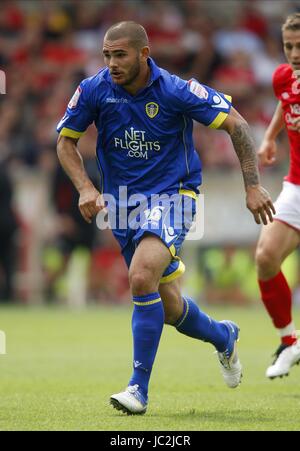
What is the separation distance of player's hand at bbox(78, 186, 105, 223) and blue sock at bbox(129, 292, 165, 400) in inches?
22.4

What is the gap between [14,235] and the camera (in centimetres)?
1723

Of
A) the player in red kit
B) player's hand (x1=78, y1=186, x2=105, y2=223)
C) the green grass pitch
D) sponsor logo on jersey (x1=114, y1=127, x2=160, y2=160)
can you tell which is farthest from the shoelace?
the player in red kit

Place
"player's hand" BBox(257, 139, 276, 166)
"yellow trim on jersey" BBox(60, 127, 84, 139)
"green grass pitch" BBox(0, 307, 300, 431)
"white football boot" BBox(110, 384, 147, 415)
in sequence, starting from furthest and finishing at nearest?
"player's hand" BBox(257, 139, 276, 166)
"yellow trim on jersey" BBox(60, 127, 84, 139)
"white football boot" BBox(110, 384, 147, 415)
"green grass pitch" BBox(0, 307, 300, 431)

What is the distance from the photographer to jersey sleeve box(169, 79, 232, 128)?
6.91m

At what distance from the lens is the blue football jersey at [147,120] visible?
274 inches

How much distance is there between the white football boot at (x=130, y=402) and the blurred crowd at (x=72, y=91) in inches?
413

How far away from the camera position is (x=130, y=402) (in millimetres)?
6449

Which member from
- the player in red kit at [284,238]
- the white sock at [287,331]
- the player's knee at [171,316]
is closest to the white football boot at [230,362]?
the player's knee at [171,316]

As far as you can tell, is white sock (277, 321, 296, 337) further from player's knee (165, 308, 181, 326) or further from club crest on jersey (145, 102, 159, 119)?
club crest on jersey (145, 102, 159, 119)

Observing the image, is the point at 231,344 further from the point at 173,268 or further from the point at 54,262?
the point at 54,262

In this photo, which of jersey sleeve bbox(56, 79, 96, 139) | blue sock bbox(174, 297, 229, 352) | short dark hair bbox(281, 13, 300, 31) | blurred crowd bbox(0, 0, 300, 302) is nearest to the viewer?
jersey sleeve bbox(56, 79, 96, 139)

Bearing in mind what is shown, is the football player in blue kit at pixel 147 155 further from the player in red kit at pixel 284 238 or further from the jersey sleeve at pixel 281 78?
the jersey sleeve at pixel 281 78

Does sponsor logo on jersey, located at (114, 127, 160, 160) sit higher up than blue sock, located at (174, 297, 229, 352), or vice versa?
sponsor logo on jersey, located at (114, 127, 160, 160)
